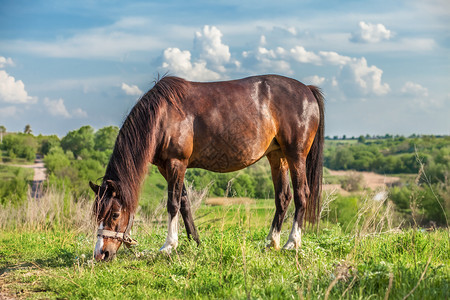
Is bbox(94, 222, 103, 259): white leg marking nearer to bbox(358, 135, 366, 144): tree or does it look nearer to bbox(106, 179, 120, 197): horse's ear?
bbox(106, 179, 120, 197): horse's ear

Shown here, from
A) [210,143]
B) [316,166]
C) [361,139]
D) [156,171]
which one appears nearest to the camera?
[210,143]

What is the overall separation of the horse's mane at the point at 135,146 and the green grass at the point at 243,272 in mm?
931

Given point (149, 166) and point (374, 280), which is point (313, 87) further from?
point (374, 280)

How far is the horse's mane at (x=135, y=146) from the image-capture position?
5.21m

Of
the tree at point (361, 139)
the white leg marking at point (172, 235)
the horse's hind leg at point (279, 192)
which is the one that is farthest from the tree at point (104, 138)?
the tree at point (361, 139)

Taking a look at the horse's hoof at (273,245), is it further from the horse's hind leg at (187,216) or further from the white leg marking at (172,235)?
the white leg marking at (172,235)

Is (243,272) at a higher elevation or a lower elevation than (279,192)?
lower

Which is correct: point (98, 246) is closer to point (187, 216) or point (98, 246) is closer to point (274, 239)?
point (187, 216)

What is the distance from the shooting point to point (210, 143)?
5.59 m

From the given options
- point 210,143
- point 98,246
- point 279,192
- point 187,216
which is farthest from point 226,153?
point 98,246

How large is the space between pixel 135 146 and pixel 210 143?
3.31 feet

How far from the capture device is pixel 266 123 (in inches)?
230

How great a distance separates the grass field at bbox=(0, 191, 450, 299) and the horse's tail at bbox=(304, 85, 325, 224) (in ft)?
1.76

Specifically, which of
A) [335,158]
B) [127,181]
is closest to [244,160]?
[127,181]
